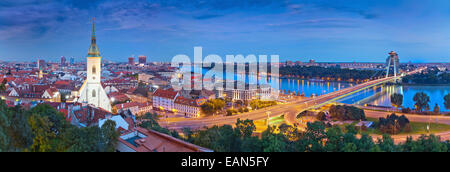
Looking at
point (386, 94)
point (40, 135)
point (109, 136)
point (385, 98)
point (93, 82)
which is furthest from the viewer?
point (386, 94)

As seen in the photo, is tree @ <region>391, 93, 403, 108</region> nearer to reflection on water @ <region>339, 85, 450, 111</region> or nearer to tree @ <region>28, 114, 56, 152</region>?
reflection on water @ <region>339, 85, 450, 111</region>

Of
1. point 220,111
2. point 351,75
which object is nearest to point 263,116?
point 220,111

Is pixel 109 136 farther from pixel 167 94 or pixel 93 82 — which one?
pixel 167 94

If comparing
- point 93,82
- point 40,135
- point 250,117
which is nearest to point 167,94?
point 250,117

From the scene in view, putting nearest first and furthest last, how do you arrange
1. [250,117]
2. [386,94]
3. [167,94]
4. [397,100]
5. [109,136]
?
[109,136], [250,117], [167,94], [397,100], [386,94]

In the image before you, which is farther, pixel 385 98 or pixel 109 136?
pixel 385 98

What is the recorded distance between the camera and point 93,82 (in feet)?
22.0

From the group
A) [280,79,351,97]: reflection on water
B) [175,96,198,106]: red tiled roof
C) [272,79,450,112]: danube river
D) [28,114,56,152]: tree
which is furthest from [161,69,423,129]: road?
[280,79,351,97]: reflection on water

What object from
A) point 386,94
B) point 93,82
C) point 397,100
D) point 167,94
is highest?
point 93,82

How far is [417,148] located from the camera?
3225mm

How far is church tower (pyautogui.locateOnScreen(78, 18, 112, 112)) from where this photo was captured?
6.46 m
